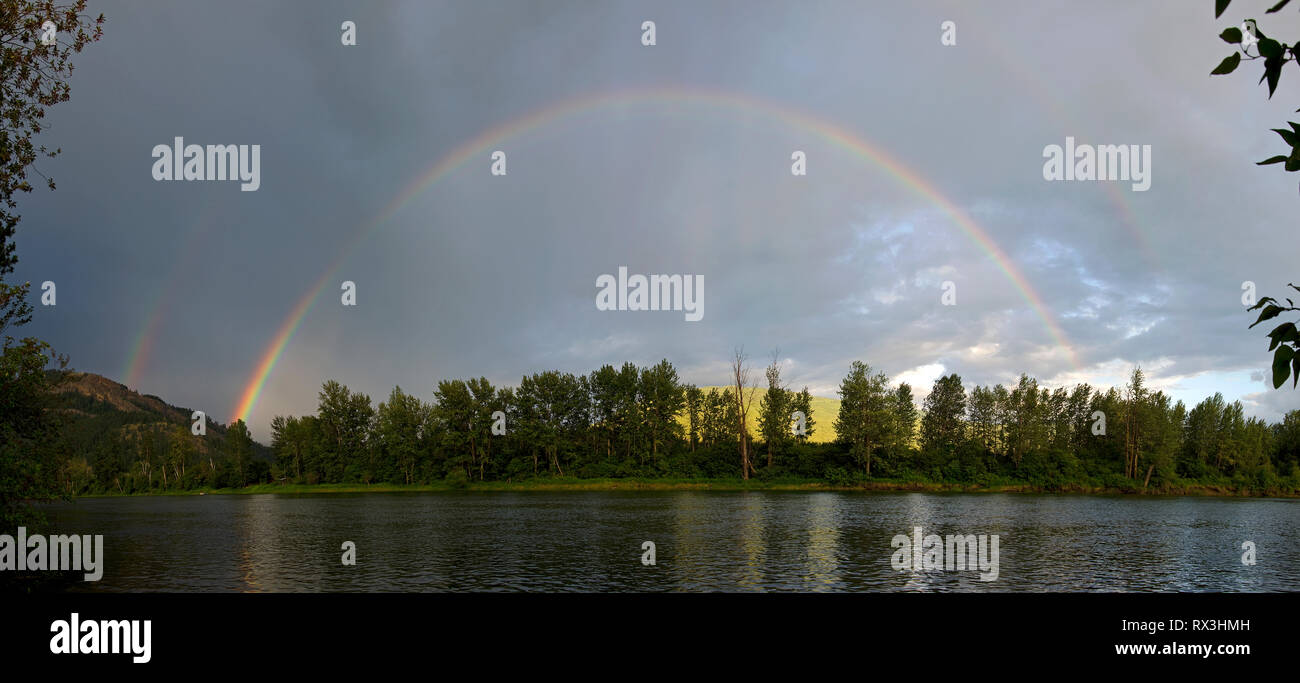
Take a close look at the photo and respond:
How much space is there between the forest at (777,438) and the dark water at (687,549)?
36.7m

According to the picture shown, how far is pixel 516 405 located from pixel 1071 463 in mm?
93174

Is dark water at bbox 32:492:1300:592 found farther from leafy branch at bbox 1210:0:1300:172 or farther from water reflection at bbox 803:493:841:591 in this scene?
leafy branch at bbox 1210:0:1300:172

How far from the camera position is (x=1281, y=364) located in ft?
9.73

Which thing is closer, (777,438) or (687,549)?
(687,549)

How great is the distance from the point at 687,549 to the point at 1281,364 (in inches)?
1277

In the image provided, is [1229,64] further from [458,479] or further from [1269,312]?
[458,479]

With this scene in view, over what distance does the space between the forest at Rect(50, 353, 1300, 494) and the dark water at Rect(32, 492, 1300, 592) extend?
1444 inches

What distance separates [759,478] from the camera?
102 m

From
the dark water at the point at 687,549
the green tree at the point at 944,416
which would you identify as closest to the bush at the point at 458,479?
the dark water at the point at 687,549

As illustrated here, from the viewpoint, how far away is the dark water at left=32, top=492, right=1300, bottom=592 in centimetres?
2548

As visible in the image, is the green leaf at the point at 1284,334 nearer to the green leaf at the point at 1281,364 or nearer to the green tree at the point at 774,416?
the green leaf at the point at 1281,364

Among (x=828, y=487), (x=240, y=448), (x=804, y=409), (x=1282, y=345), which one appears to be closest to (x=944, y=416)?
(x=804, y=409)

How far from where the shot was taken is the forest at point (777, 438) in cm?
9638
